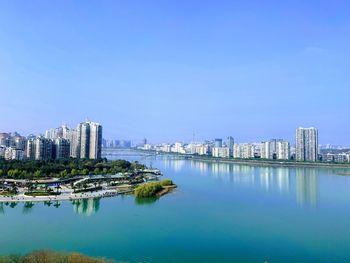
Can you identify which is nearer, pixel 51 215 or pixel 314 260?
pixel 314 260

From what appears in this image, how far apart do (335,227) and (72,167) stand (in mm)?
10854

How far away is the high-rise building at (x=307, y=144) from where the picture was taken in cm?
2895

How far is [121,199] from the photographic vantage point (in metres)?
9.90

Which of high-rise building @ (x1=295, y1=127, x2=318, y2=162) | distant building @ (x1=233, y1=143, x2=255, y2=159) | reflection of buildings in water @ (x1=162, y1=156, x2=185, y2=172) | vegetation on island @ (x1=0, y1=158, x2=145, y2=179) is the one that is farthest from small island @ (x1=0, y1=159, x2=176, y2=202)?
distant building @ (x1=233, y1=143, x2=255, y2=159)

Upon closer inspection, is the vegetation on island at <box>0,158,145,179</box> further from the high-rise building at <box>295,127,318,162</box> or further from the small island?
the high-rise building at <box>295,127,318,162</box>

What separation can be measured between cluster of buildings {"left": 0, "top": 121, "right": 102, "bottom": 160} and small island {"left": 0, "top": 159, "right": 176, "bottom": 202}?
3.51 meters

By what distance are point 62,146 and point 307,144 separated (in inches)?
792

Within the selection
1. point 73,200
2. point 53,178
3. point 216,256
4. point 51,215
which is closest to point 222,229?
point 216,256

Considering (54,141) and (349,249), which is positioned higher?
(54,141)

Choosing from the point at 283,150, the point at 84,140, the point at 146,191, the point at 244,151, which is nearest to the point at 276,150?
the point at 283,150

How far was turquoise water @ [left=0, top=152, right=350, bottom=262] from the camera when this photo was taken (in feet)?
17.4

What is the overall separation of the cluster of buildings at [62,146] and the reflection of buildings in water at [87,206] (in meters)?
9.91

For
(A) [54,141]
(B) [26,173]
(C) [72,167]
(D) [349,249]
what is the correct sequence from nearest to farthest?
(D) [349,249] → (B) [26,173] → (C) [72,167] → (A) [54,141]

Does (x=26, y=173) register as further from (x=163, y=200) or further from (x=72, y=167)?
(x=163, y=200)
